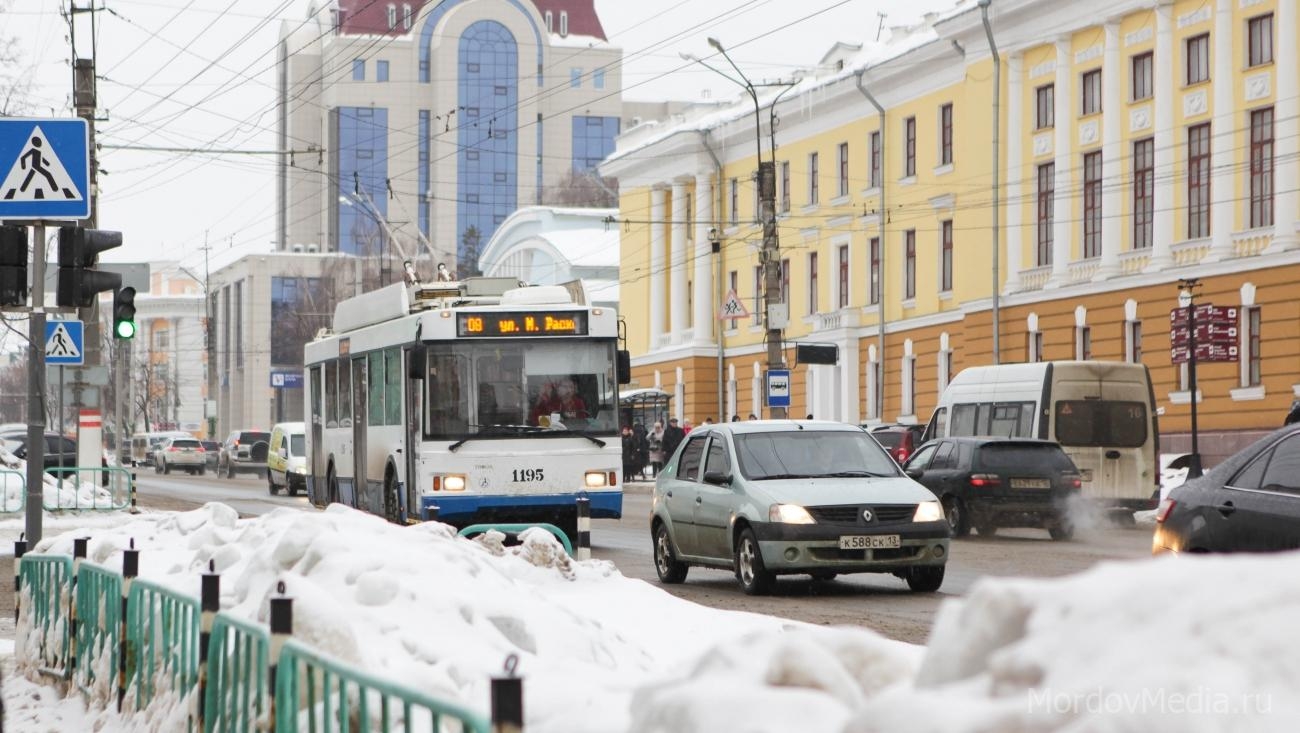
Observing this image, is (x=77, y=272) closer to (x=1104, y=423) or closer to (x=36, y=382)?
(x=36, y=382)

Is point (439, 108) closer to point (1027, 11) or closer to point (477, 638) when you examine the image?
point (1027, 11)

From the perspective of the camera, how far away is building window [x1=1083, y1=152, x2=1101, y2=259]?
49.3 metres

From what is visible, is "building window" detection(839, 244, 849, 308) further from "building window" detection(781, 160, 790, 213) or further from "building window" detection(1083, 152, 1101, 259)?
"building window" detection(1083, 152, 1101, 259)

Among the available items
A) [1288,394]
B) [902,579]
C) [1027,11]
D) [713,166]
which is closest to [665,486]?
[902,579]

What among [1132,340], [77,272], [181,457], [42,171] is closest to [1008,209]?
[1132,340]

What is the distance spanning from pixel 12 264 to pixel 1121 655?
11495 millimetres

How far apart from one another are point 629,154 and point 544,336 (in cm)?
5448

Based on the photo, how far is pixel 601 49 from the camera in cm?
15100

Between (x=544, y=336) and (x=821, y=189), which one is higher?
(x=821, y=189)

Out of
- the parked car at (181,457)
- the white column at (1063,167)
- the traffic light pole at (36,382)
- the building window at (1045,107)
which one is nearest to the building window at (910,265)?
the building window at (1045,107)

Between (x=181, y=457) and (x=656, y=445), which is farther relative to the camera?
(x=181, y=457)

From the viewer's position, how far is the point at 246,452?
236ft

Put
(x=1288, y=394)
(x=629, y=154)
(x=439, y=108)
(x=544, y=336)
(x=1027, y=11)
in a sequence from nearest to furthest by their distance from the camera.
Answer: (x=544, y=336) → (x=1288, y=394) → (x=1027, y=11) → (x=629, y=154) → (x=439, y=108)

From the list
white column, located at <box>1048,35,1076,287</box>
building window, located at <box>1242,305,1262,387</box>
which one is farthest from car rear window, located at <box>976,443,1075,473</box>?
white column, located at <box>1048,35,1076,287</box>
